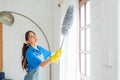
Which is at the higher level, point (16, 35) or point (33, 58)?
point (16, 35)

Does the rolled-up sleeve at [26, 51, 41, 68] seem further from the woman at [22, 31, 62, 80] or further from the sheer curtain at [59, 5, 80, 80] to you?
A: the sheer curtain at [59, 5, 80, 80]

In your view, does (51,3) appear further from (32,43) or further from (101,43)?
(101,43)

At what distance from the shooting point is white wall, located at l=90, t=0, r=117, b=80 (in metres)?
1.72

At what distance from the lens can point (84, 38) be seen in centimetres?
332

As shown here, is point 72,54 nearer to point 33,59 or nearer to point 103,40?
point 33,59

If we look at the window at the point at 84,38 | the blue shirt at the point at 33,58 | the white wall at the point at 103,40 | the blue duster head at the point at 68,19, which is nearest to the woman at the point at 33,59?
the blue shirt at the point at 33,58

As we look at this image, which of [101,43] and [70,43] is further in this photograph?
[70,43]

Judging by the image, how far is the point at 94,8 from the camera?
7.38ft

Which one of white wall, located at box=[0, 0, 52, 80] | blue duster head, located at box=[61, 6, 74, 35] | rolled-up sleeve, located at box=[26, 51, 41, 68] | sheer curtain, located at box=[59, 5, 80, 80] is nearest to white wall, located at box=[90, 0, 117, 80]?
blue duster head, located at box=[61, 6, 74, 35]

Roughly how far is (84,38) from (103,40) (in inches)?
53.4

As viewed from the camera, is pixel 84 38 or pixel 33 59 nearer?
pixel 33 59

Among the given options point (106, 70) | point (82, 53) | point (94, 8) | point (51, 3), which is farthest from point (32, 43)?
point (51, 3)

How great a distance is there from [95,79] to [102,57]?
0.33 meters

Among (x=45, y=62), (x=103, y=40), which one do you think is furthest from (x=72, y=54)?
(x=103, y=40)
